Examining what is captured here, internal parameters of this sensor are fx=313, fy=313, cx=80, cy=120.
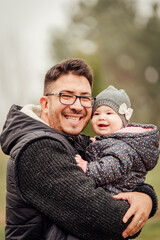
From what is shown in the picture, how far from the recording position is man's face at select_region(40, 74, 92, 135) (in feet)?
8.29

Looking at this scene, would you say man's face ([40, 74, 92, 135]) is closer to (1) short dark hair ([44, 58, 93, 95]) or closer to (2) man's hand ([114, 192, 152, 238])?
(1) short dark hair ([44, 58, 93, 95])

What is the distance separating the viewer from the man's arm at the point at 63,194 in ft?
6.23

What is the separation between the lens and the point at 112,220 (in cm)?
196

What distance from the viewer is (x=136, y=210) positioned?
2.13m

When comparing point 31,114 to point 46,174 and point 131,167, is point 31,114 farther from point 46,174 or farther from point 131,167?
point 131,167

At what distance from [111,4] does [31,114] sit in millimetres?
20929

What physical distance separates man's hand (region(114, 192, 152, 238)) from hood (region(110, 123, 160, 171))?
0.90 ft

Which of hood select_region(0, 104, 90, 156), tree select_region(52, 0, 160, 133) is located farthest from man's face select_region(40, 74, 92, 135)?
tree select_region(52, 0, 160, 133)

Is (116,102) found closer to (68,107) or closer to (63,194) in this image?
(68,107)

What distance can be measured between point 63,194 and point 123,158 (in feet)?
1.89

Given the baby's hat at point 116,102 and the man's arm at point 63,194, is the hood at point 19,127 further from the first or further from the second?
the baby's hat at point 116,102

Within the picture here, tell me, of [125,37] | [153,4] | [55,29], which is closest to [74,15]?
[55,29]

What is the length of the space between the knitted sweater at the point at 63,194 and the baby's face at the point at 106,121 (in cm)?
73

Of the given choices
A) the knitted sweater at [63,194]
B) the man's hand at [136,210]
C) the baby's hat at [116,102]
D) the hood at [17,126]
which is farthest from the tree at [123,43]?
the knitted sweater at [63,194]
